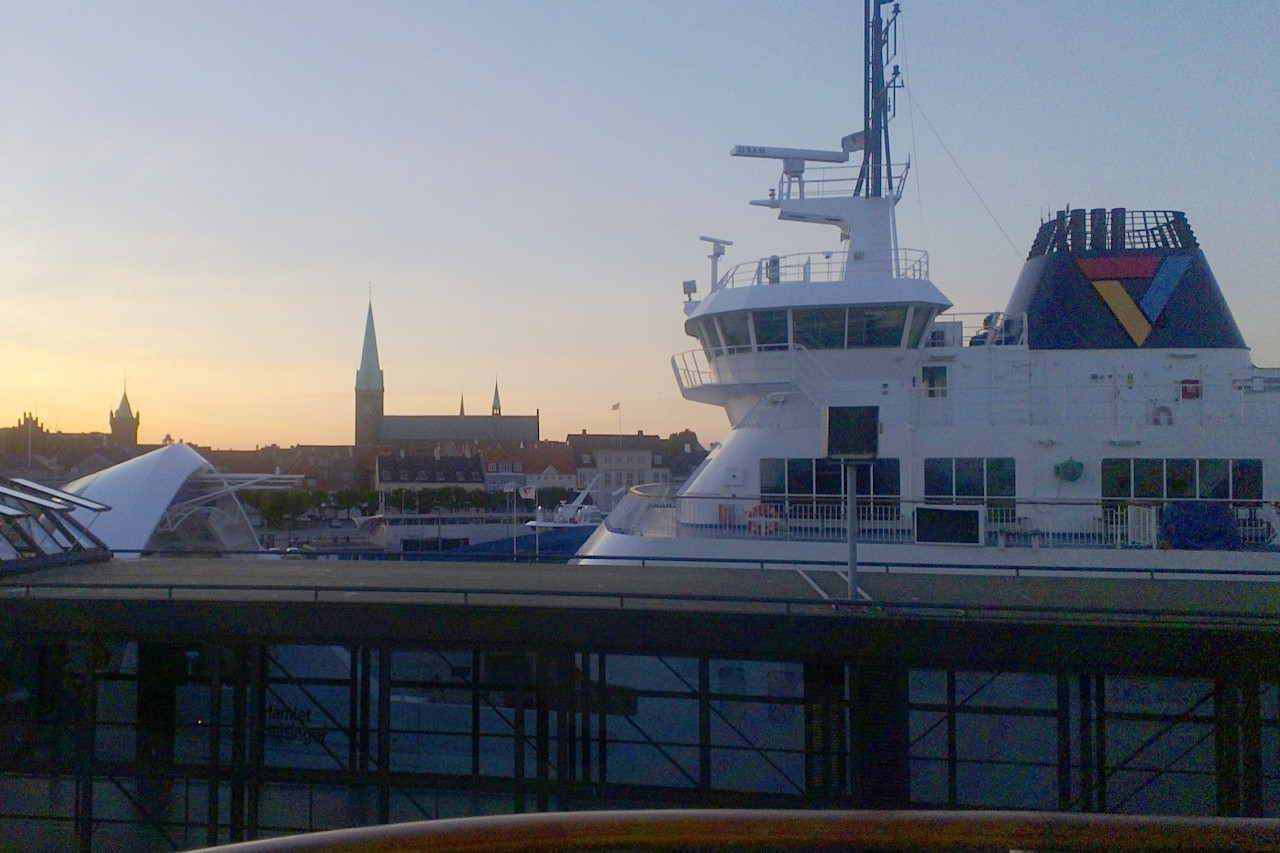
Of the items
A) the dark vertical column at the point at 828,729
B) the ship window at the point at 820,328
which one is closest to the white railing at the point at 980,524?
the ship window at the point at 820,328

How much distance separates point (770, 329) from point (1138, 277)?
775cm

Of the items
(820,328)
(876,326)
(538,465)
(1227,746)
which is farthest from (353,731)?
(538,465)

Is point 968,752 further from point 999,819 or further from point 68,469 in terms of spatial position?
point 68,469

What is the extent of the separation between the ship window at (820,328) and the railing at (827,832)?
1732cm

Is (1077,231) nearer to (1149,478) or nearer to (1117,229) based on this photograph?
(1117,229)

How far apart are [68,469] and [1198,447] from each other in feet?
214

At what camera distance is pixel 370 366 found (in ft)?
529

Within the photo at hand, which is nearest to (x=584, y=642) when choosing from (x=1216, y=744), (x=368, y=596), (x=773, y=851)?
(x=368, y=596)

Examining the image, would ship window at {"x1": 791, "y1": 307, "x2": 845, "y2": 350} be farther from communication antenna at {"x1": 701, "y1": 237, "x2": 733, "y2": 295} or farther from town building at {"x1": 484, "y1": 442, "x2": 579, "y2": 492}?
town building at {"x1": 484, "y1": 442, "x2": 579, "y2": 492}

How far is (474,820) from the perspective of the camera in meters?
2.00

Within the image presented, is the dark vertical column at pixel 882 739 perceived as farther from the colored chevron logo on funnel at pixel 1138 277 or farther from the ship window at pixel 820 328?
the colored chevron logo on funnel at pixel 1138 277

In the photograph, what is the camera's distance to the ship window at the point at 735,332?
1952 cm

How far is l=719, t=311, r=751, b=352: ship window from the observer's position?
19516 millimetres

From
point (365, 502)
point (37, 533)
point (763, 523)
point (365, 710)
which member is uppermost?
point (37, 533)
